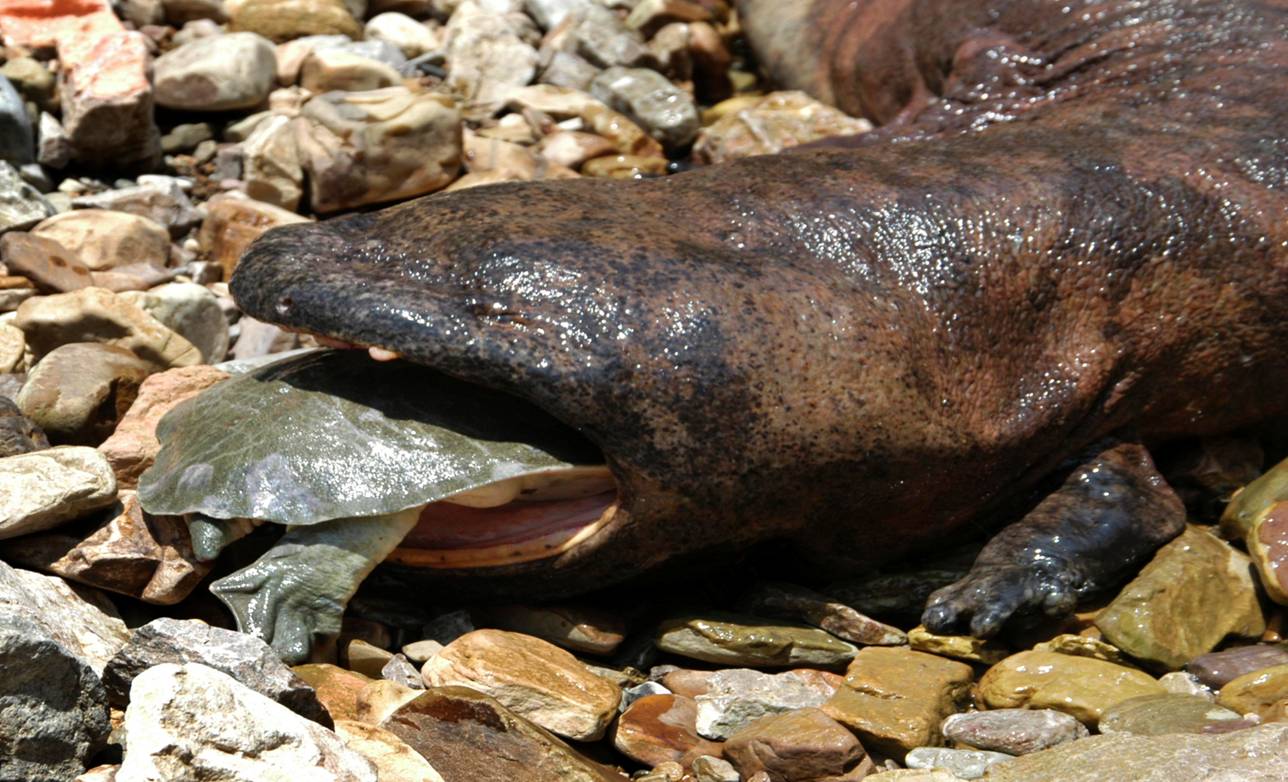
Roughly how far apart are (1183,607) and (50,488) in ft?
10.9

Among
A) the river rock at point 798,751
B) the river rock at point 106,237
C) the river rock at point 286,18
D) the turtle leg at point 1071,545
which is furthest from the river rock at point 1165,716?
the river rock at point 286,18

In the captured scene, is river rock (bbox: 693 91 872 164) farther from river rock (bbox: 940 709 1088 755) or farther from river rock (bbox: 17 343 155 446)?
river rock (bbox: 940 709 1088 755)

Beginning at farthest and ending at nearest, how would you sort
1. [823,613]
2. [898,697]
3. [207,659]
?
[823,613], [898,697], [207,659]

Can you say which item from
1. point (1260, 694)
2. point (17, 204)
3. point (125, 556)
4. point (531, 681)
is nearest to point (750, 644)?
point (531, 681)

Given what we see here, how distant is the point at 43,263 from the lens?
19.8 feet

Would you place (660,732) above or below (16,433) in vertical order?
below

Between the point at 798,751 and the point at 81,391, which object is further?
the point at 81,391

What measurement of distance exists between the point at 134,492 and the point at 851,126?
4414mm

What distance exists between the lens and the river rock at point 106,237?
642cm

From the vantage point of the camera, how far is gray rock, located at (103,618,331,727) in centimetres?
382

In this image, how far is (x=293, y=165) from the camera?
23.7 ft

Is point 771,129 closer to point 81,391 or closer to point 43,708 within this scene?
point 81,391

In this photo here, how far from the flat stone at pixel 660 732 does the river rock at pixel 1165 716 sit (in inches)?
42.6

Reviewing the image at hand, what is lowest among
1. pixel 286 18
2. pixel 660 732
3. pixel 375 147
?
pixel 660 732
